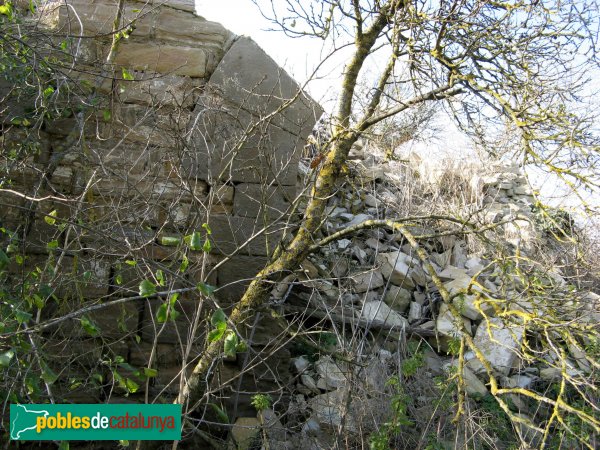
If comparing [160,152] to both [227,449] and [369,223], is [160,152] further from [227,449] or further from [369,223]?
[227,449]

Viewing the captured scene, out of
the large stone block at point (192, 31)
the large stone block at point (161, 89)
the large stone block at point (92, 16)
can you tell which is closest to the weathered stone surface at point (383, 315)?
the large stone block at point (161, 89)

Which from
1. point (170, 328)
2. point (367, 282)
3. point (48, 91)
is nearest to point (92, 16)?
point (48, 91)

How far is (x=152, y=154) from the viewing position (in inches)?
161

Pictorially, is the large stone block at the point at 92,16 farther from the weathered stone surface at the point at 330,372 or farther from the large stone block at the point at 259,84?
the weathered stone surface at the point at 330,372

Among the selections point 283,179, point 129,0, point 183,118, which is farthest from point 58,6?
point 283,179

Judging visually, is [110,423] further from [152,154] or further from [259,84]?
[259,84]

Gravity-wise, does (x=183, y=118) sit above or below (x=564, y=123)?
below

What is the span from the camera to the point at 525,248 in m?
5.99

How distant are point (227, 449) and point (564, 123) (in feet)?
8.82

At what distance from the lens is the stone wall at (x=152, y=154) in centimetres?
379

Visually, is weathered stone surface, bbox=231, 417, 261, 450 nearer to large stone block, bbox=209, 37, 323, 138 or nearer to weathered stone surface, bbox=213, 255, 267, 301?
weathered stone surface, bbox=213, 255, 267, 301

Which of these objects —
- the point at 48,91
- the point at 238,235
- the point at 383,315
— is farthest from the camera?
the point at 383,315

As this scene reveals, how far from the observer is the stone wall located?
3.79 meters

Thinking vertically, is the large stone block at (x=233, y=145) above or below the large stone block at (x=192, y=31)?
below
